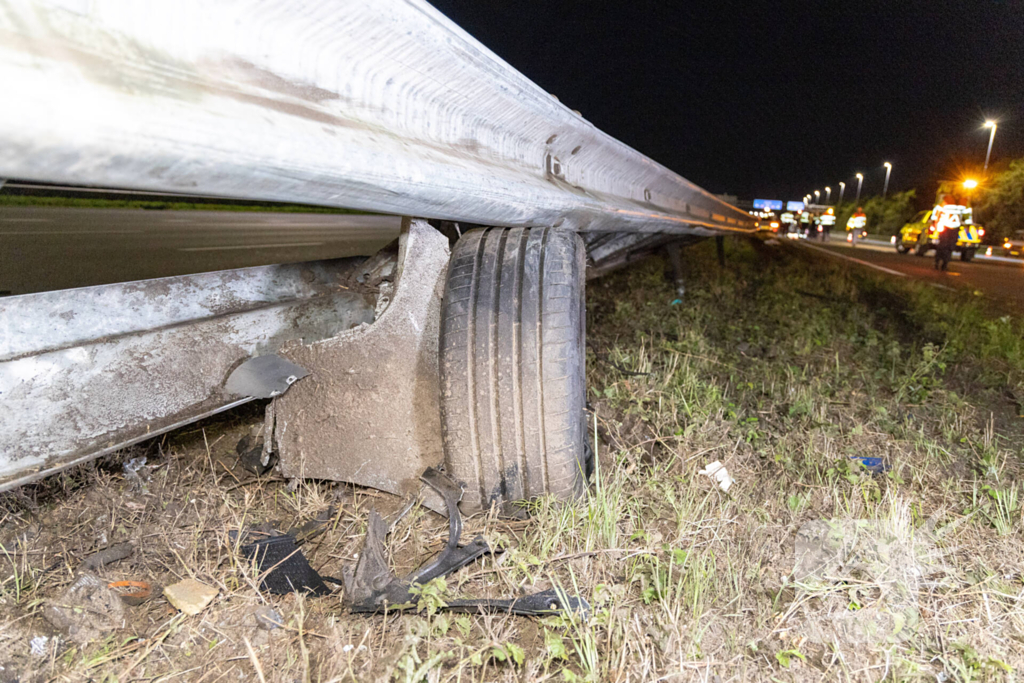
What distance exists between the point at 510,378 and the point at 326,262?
45.1 inches

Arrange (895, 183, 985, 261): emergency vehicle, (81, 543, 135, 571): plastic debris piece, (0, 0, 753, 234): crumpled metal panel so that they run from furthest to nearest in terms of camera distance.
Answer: (895, 183, 985, 261): emergency vehicle → (81, 543, 135, 571): plastic debris piece → (0, 0, 753, 234): crumpled metal panel

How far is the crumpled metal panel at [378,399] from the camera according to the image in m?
2.07

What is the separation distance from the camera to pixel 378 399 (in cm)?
209

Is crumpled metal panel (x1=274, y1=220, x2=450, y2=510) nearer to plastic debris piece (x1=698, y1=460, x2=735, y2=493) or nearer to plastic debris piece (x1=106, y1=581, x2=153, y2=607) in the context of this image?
plastic debris piece (x1=106, y1=581, x2=153, y2=607)

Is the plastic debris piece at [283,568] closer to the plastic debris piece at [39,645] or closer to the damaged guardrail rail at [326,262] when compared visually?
the damaged guardrail rail at [326,262]

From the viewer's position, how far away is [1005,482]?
100 inches

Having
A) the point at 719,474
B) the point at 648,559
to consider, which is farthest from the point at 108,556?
the point at 719,474

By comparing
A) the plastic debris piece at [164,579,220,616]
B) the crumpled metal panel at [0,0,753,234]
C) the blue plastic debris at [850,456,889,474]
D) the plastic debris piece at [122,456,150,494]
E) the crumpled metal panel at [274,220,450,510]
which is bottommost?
the plastic debris piece at [164,579,220,616]

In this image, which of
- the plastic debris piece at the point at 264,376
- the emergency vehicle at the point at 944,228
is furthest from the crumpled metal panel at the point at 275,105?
the emergency vehicle at the point at 944,228

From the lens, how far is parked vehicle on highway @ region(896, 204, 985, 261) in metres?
15.6

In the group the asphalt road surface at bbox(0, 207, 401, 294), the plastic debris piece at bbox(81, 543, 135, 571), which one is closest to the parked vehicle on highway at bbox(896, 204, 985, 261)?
the asphalt road surface at bbox(0, 207, 401, 294)

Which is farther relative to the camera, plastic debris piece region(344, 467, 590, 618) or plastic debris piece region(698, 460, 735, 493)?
plastic debris piece region(698, 460, 735, 493)

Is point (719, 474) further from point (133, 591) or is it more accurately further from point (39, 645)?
point (39, 645)

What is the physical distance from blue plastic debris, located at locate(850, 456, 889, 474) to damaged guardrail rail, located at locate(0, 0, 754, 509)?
53.3 inches
